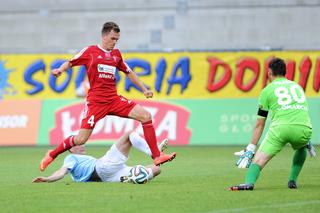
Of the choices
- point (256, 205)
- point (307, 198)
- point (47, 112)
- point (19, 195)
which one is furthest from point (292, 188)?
point (47, 112)

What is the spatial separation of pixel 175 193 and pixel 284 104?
6.06ft

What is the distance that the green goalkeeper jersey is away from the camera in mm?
11602

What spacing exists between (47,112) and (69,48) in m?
6.10

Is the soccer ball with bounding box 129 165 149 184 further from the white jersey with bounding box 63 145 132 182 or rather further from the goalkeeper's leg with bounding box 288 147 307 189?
the goalkeeper's leg with bounding box 288 147 307 189

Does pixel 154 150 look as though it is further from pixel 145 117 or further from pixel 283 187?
pixel 283 187

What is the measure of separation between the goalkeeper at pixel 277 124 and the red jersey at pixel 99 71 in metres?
2.98

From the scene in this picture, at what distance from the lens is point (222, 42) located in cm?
2936

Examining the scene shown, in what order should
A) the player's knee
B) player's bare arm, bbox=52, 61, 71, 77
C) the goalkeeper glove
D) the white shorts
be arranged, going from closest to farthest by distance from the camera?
1. the goalkeeper glove
2. the white shorts
3. player's bare arm, bbox=52, 61, 71, 77
4. the player's knee

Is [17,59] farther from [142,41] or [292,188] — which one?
[292,188]

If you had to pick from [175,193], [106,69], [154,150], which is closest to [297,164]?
[175,193]

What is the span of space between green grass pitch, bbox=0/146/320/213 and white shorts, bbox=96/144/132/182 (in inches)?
11.4

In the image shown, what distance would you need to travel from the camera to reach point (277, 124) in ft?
38.1

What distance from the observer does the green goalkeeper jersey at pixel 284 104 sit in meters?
11.6

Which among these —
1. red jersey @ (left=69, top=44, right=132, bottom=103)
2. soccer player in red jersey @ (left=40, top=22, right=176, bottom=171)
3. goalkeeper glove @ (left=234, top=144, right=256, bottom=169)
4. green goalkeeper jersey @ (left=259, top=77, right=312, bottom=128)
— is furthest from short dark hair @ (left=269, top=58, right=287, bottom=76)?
red jersey @ (left=69, top=44, right=132, bottom=103)
